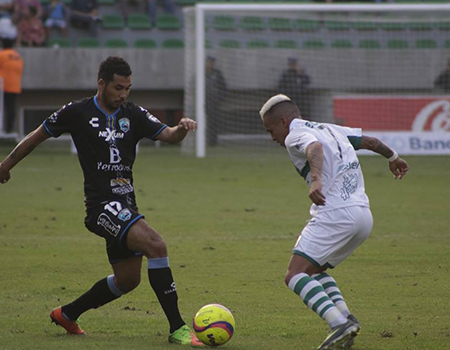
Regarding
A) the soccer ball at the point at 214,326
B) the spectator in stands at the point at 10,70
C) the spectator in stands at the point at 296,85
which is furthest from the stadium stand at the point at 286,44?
the soccer ball at the point at 214,326

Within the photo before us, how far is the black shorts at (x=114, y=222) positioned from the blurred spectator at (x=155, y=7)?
2191cm

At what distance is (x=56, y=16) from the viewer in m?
25.9

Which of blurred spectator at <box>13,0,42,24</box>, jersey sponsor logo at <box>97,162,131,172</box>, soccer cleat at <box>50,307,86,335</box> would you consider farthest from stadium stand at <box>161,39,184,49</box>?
soccer cleat at <box>50,307,86,335</box>

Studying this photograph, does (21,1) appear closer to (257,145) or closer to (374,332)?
(257,145)

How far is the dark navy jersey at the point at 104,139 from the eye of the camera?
6152mm

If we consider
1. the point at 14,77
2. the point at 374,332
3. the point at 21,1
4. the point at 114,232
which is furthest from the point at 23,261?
the point at 21,1

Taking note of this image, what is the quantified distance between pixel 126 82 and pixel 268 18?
61.3ft

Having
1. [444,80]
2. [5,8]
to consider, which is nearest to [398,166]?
[444,80]

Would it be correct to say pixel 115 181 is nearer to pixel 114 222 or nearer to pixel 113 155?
pixel 113 155

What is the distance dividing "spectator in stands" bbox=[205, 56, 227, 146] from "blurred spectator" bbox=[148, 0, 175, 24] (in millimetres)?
4859

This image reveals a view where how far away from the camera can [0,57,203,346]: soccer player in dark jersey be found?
593 cm

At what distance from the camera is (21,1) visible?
24797 millimetres

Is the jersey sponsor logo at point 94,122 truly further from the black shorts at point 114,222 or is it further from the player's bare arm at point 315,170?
the player's bare arm at point 315,170

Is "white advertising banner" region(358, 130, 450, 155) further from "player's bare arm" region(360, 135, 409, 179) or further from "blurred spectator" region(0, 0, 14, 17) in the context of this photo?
"player's bare arm" region(360, 135, 409, 179)
